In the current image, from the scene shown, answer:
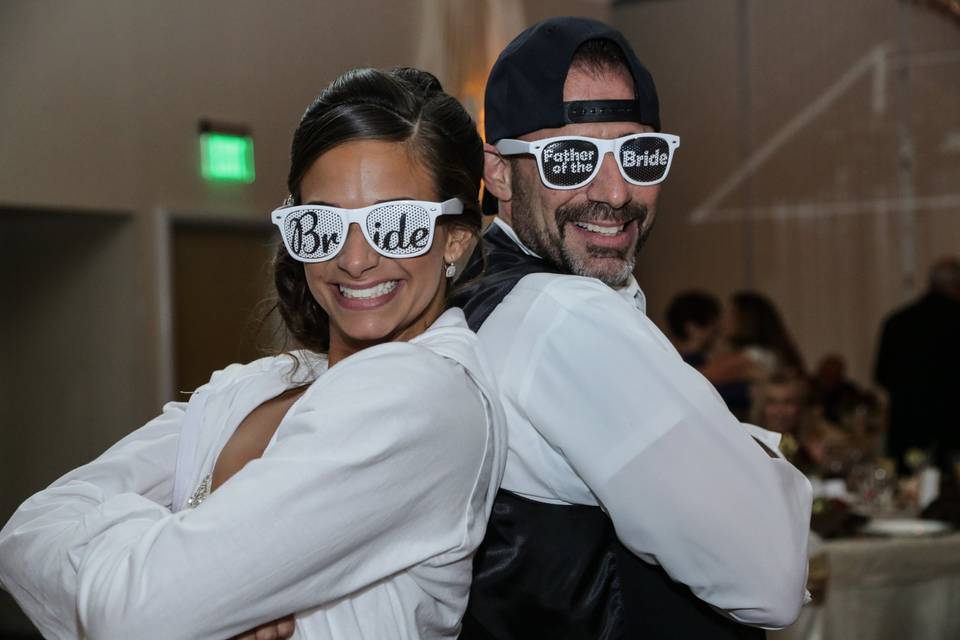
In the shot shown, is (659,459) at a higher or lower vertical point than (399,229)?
lower

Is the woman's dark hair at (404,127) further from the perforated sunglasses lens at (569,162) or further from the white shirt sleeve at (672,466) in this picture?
the white shirt sleeve at (672,466)

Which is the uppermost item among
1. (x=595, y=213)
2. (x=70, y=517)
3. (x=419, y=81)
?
(x=419, y=81)

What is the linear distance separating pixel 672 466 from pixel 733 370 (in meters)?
3.93

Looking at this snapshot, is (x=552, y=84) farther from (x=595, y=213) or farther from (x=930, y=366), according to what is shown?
(x=930, y=366)

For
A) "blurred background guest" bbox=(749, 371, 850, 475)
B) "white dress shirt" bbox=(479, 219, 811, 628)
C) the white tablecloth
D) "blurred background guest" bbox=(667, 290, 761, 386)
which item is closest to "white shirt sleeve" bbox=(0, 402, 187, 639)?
"white dress shirt" bbox=(479, 219, 811, 628)

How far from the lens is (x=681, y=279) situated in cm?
911

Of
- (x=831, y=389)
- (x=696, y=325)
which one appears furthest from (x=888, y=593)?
(x=831, y=389)

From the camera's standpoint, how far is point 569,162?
162 centimetres

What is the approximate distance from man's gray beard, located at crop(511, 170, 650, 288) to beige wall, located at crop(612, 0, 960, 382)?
7170 millimetres

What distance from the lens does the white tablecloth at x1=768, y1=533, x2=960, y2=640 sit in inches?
135

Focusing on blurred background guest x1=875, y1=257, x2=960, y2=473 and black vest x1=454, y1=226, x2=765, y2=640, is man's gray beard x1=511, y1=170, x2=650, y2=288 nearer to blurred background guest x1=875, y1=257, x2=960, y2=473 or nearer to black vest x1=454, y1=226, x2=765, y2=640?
black vest x1=454, y1=226, x2=765, y2=640

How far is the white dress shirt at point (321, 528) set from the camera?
115 cm

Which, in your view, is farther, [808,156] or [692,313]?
[808,156]

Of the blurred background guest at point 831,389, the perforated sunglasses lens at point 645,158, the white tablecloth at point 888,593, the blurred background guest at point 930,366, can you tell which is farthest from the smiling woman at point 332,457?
the blurred background guest at point 930,366
